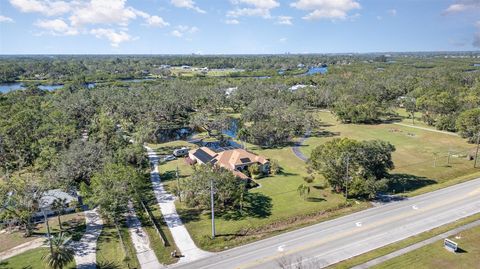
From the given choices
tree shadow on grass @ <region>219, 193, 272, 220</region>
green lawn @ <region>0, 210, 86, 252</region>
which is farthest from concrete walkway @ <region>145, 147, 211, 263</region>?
green lawn @ <region>0, 210, 86, 252</region>

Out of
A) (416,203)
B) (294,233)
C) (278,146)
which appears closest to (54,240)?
(294,233)

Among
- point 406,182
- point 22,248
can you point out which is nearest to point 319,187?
point 406,182

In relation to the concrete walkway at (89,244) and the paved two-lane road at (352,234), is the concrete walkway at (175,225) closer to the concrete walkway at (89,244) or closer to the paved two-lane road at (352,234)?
the paved two-lane road at (352,234)

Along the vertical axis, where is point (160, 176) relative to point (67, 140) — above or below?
below

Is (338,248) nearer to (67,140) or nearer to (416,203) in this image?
(416,203)

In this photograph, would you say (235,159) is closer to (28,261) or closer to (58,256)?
(58,256)

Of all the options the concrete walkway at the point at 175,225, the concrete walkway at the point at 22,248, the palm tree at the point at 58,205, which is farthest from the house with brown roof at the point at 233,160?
the concrete walkway at the point at 22,248
